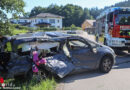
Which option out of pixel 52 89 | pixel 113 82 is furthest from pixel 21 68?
pixel 113 82

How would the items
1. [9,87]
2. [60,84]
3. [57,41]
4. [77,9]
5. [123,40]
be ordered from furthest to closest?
[77,9], [123,40], [57,41], [60,84], [9,87]

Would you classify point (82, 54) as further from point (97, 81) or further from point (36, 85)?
point (36, 85)

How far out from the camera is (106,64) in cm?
604

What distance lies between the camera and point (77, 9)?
3708 inches

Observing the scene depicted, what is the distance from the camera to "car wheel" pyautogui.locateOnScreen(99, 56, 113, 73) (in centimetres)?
596

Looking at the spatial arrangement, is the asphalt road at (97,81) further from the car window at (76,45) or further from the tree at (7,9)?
the tree at (7,9)

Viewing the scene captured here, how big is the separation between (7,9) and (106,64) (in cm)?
516

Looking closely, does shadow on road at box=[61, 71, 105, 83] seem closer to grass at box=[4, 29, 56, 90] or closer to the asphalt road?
the asphalt road

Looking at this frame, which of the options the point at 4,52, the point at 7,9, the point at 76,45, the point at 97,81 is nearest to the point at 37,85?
the point at 4,52

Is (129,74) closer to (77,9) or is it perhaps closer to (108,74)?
(108,74)

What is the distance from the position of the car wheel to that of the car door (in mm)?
401

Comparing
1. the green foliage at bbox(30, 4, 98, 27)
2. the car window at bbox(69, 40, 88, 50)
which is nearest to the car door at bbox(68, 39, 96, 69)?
the car window at bbox(69, 40, 88, 50)

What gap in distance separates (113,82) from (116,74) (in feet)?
3.08

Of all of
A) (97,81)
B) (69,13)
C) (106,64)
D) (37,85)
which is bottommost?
(97,81)
